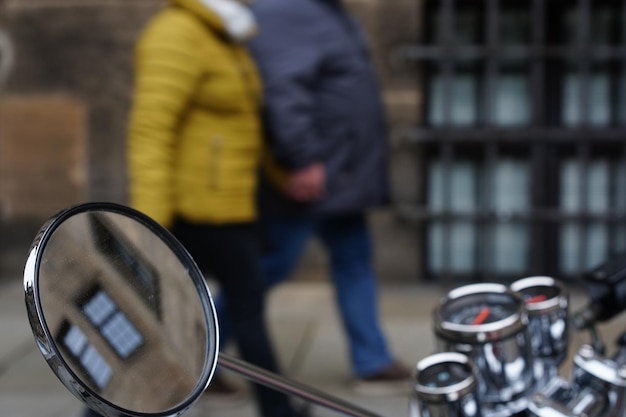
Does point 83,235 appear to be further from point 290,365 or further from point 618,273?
point 290,365

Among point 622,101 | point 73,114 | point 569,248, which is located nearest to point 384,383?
point 569,248

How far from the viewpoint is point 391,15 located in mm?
5871

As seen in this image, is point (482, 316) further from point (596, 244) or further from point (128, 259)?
point (596, 244)

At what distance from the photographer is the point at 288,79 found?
12.5ft

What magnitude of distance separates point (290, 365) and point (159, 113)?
1.73 meters

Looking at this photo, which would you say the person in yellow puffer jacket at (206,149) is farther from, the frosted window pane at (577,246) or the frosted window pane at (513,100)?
the frosted window pane at (577,246)

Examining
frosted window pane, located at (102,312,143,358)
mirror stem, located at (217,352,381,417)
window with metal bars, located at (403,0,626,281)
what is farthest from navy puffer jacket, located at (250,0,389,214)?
frosted window pane, located at (102,312,143,358)

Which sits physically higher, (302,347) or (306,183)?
(306,183)

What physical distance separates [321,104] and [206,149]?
0.75 meters

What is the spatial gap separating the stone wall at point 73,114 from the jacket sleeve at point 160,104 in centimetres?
281

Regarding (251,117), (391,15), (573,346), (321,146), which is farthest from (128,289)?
(391,15)

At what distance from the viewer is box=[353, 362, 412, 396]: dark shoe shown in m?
4.14

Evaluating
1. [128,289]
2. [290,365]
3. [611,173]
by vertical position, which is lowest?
[290,365]

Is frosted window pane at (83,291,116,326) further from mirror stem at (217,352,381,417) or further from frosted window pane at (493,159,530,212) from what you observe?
frosted window pane at (493,159,530,212)
